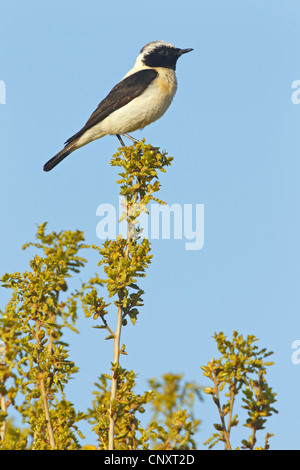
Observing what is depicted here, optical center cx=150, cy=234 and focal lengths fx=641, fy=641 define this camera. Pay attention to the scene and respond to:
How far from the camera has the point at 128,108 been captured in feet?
34.5

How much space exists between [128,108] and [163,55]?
1909mm

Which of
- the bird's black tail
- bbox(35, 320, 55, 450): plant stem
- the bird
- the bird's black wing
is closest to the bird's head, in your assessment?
the bird

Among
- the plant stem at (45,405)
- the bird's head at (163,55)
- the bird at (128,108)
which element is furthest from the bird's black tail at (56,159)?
the plant stem at (45,405)

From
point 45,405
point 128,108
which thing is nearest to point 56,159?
point 128,108

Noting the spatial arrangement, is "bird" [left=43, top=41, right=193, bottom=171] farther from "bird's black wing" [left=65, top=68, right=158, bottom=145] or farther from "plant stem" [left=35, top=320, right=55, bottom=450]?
"plant stem" [left=35, top=320, right=55, bottom=450]

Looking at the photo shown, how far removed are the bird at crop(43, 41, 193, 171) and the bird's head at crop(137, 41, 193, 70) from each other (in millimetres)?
473

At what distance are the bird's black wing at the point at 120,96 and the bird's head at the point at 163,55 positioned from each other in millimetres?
782

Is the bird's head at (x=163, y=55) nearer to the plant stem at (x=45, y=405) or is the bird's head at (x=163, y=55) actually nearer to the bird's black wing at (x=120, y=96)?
the bird's black wing at (x=120, y=96)

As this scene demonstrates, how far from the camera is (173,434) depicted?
376 cm

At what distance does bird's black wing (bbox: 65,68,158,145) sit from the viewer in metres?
10.7

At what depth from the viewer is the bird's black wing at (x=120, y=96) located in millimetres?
10656
